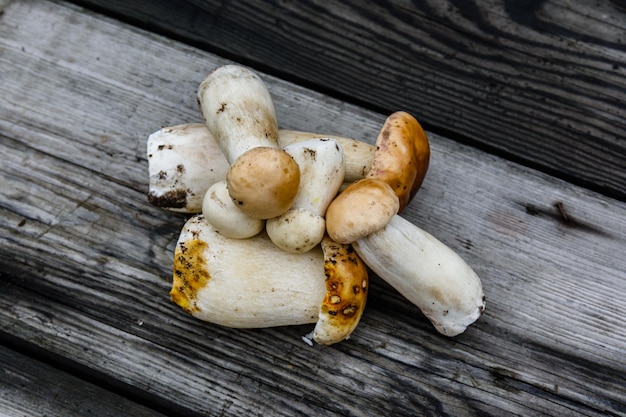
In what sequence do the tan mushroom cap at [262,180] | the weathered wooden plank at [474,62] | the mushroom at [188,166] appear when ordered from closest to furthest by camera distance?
the tan mushroom cap at [262,180]
the mushroom at [188,166]
the weathered wooden plank at [474,62]

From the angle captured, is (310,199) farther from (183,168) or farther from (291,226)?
(183,168)

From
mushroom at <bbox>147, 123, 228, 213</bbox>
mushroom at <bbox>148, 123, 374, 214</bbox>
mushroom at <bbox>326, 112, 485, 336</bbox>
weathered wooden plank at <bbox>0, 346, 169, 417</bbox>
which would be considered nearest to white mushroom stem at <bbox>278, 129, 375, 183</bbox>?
mushroom at <bbox>148, 123, 374, 214</bbox>

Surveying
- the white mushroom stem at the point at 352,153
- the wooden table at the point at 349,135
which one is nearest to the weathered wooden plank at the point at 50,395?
the wooden table at the point at 349,135

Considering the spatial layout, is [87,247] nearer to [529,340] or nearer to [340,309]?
[340,309]

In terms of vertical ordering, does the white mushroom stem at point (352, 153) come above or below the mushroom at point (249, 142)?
below

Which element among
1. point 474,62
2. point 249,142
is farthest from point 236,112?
point 474,62

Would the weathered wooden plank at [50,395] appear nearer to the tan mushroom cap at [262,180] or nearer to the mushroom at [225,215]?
the mushroom at [225,215]

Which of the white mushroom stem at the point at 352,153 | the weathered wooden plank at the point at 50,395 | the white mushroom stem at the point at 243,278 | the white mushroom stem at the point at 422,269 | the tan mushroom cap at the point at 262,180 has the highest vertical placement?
the tan mushroom cap at the point at 262,180
